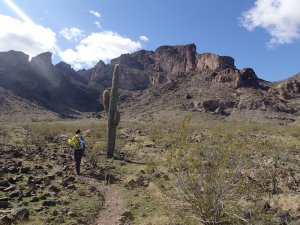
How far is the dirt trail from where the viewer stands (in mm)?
8273

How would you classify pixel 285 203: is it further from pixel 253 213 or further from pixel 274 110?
pixel 274 110

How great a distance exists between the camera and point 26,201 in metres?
8.86

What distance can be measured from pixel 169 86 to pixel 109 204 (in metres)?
75.6

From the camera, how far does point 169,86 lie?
84.7m

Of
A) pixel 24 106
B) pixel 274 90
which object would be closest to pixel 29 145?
pixel 24 106

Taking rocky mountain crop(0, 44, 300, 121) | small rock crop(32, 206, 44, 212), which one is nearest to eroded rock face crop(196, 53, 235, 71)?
rocky mountain crop(0, 44, 300, 121)

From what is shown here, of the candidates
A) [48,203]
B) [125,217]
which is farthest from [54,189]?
[125,217]

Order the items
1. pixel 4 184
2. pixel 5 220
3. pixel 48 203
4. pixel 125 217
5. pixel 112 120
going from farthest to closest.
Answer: pixel 112 120, pixel 4 184, pixel 48 203, pixel 125 217, pixel 5 220

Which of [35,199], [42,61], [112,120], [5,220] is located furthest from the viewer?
[42,61]

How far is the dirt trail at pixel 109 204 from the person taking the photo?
27.1ft

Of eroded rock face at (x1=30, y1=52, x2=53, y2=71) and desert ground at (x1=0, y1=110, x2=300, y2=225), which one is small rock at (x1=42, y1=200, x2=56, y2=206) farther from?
eroded rock face at (x1=30, y1=52, x2=53, y2=71)

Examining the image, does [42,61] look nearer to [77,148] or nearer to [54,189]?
[77,148]

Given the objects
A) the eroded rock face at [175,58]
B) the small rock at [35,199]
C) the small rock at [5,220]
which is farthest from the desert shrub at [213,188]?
the eroded rock face at [175,58]

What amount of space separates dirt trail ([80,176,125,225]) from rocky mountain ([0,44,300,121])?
51081 millimetres
